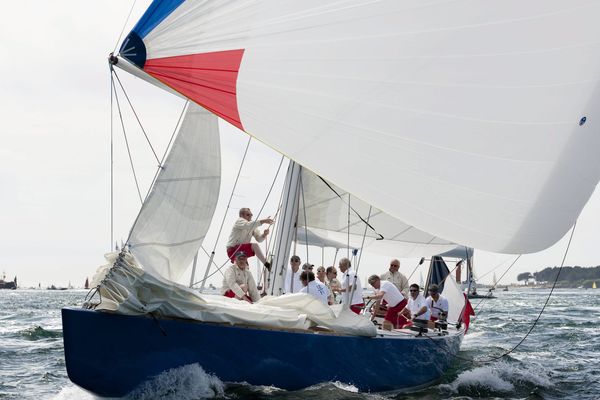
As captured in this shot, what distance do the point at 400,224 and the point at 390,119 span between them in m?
5.99

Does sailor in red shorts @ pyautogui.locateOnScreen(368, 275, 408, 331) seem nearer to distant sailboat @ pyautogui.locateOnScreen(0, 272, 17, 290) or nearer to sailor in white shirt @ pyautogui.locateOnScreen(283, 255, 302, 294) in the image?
sailor in white shirt @ pyautogui.locateOnScreen(283, 255, 302, 294)

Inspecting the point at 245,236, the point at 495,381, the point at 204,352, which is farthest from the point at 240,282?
the point at 495,381

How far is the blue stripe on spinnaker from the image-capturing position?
6336 mm

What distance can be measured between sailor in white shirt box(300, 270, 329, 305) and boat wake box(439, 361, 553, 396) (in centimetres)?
236

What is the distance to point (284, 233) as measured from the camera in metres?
9.71

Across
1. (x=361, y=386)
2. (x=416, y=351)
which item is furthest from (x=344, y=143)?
(x=416, y=351)

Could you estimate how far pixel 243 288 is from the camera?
31.1 ft

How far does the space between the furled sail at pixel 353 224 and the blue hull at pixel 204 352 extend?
3.40 metres

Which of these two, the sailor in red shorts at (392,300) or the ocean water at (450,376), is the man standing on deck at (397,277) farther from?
the sailor in red shorts at (392,300)

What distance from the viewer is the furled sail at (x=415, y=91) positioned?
6.46 m

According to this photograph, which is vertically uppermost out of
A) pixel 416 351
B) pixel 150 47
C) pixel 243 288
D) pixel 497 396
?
pixel 150 47

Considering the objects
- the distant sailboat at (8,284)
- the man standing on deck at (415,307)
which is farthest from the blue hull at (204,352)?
the distant sailboat at (8,284)

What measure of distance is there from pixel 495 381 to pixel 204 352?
5400 millimetres

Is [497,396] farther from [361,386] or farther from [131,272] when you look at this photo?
[131,272]
